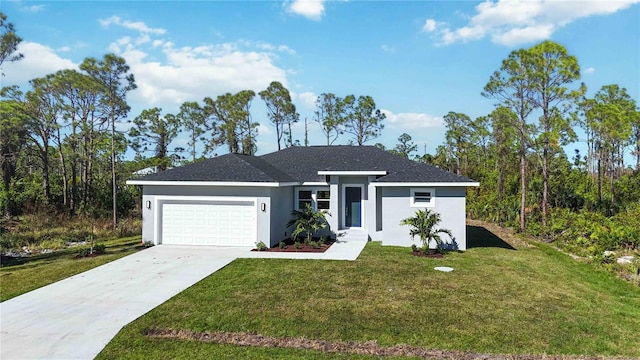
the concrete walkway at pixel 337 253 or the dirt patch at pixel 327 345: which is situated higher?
the concrete walkway at pixel 337 253

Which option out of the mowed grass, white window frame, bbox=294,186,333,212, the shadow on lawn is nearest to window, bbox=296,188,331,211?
white window frame, bbox=294,186,333,212

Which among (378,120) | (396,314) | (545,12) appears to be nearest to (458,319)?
(396,314)

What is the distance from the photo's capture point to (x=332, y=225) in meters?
17.0

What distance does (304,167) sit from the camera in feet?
62.5

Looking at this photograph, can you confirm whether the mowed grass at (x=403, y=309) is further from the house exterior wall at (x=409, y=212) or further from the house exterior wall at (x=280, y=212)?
the house exterior wall at (x=280, y=212)

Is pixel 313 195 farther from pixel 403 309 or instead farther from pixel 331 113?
pixel 331 113

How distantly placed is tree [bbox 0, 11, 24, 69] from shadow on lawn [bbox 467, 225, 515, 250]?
2549 centimetres

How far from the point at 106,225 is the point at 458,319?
19.7m

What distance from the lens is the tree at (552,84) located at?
1836 cm

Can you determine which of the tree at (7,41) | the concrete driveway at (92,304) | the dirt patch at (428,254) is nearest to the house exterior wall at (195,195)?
the concrete driveway at (92,304)

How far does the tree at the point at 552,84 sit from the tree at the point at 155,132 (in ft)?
95.3

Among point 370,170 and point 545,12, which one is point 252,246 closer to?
point 370,170

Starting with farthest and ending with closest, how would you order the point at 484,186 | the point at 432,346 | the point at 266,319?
the point at 484,186 → the point at 266,319 → the point at 432,346

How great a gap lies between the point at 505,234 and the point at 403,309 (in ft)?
45.6
